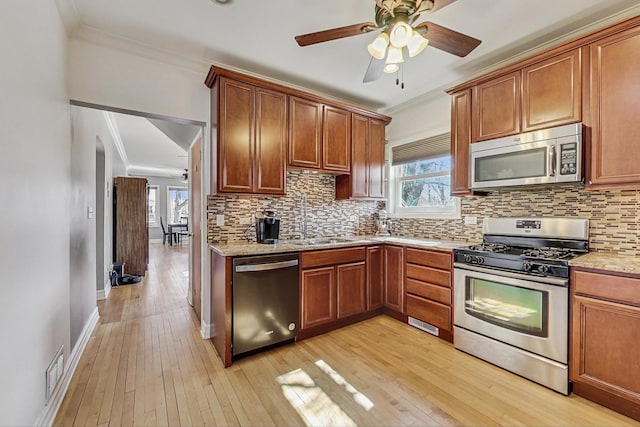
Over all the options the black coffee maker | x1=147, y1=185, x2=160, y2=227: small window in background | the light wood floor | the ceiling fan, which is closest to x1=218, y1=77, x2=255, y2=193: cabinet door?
the black coffee maker

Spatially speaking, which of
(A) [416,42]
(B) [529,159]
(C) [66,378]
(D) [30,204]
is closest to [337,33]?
(A) [416,42]

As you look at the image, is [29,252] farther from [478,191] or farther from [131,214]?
[131,214]

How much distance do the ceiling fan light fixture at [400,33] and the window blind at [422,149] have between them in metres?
1.88

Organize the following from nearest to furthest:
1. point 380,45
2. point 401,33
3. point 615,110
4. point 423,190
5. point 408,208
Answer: point 401,33
point 380,45
point 615,110
point 423,190
point 408,208

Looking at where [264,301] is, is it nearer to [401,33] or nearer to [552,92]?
[401,33]

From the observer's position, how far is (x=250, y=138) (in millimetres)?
2697

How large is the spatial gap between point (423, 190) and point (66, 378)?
12.6 ft

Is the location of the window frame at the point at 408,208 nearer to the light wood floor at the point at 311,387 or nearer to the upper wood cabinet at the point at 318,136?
the upper wood cabinet at the point at 318,136

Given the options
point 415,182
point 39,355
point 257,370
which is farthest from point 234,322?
point 415,182

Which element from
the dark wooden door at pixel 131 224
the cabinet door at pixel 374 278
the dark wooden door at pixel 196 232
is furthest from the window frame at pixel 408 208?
the dark wooden door at pixel 131 224

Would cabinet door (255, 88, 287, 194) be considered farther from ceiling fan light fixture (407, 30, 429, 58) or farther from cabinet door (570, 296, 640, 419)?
cabinet door (570, 296, 640, 419)

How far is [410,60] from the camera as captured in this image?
272cm

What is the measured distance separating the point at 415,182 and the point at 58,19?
12.1 feet

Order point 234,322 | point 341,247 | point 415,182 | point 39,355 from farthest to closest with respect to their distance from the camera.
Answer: point 415,182
point 341,247
point 234,322
point 39,355
